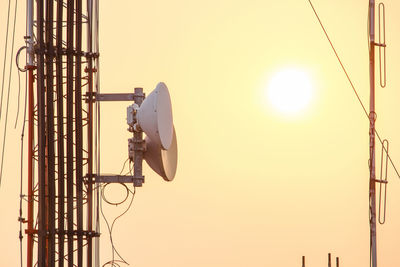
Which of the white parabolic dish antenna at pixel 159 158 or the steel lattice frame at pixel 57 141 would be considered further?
the steel lattice frame at pixel 57 141

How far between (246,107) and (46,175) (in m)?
3.70

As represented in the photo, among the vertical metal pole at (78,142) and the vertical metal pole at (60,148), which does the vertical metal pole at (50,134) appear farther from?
the vertical metal pole at (78,142)

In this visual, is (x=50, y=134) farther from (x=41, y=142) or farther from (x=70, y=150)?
(x=70, y=150)

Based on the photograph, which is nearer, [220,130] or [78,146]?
[78,146]

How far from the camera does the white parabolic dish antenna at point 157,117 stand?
5066 mm

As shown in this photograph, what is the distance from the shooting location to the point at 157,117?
16.5 feet

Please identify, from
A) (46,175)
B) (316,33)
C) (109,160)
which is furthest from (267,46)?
(46,175)

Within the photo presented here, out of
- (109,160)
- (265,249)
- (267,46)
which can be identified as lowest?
(265,249)

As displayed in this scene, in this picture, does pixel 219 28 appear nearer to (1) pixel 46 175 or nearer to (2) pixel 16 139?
(2) pixel 16 139

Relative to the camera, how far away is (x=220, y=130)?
8930 millimetres

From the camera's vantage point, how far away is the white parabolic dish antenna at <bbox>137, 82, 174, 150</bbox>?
507 cm

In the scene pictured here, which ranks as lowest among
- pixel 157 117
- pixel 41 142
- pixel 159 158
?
pixel 159 158

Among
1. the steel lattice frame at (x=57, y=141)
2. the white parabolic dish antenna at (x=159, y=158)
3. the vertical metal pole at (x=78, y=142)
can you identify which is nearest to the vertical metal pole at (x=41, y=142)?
the steel lattice frame at (x=57, y=141)

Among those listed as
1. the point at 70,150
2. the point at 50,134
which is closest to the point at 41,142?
the point at 50,134
